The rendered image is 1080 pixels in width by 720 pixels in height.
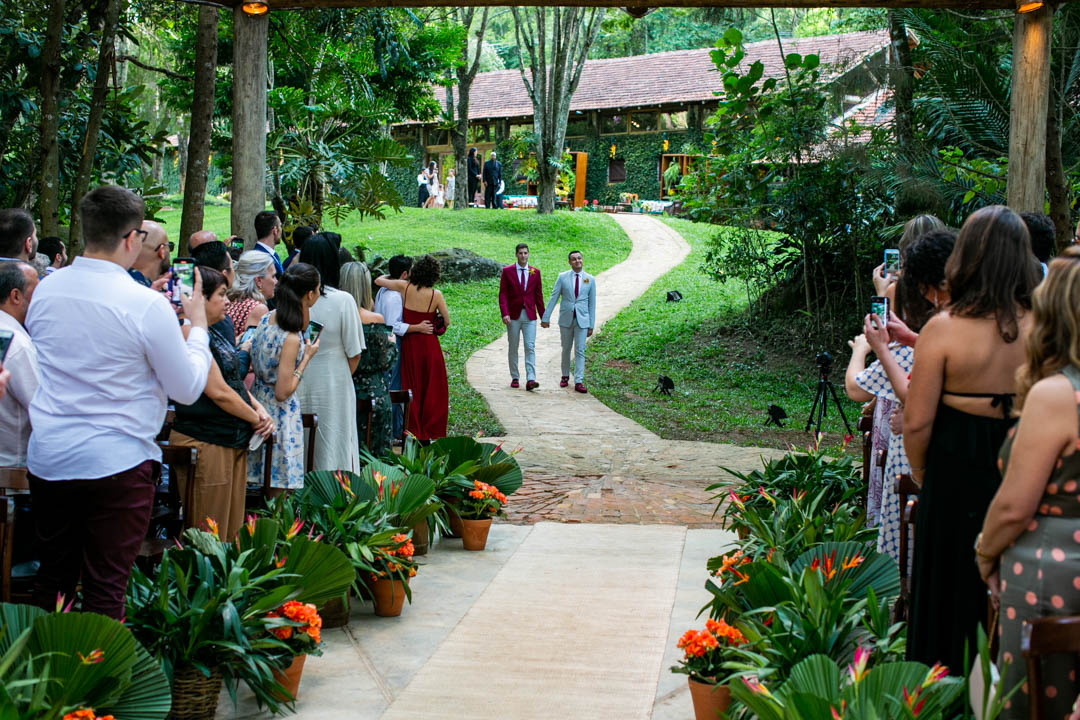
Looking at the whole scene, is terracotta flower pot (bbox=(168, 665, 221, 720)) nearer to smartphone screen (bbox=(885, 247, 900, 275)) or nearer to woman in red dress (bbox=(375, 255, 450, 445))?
smartphone screen (bbox=(885, 247, 900, 275))

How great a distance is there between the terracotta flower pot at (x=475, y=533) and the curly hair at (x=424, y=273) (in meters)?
3.15

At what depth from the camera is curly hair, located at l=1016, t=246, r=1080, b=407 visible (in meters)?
2.47

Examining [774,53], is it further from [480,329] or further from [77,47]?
[77,47]

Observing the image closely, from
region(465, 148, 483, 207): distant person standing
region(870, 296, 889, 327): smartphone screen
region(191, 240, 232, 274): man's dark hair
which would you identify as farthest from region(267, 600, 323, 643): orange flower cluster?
region(465, 148, 483, 207): distant person standing

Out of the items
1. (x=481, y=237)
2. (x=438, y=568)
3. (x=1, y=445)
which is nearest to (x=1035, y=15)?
(x=438, y=568)

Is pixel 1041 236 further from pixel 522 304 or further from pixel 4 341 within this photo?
pixel 522 304

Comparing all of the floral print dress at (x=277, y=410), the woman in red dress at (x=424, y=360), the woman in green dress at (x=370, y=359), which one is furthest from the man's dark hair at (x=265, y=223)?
the floral print dress at (x=277, y=410)

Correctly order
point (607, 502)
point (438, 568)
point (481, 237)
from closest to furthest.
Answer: point (438, 568), point (607, 502), point (481, 237)

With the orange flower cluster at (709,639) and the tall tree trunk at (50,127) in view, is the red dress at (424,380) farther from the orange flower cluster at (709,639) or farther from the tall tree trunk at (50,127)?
the orange flower cluster at (709,639)

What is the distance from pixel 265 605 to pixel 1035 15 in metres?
6.39

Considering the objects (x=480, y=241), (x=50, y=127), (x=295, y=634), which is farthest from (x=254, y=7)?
(x=480, y=241)

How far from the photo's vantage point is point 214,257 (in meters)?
5.31

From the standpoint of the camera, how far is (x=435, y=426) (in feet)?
30.1

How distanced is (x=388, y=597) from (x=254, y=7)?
184 inches
